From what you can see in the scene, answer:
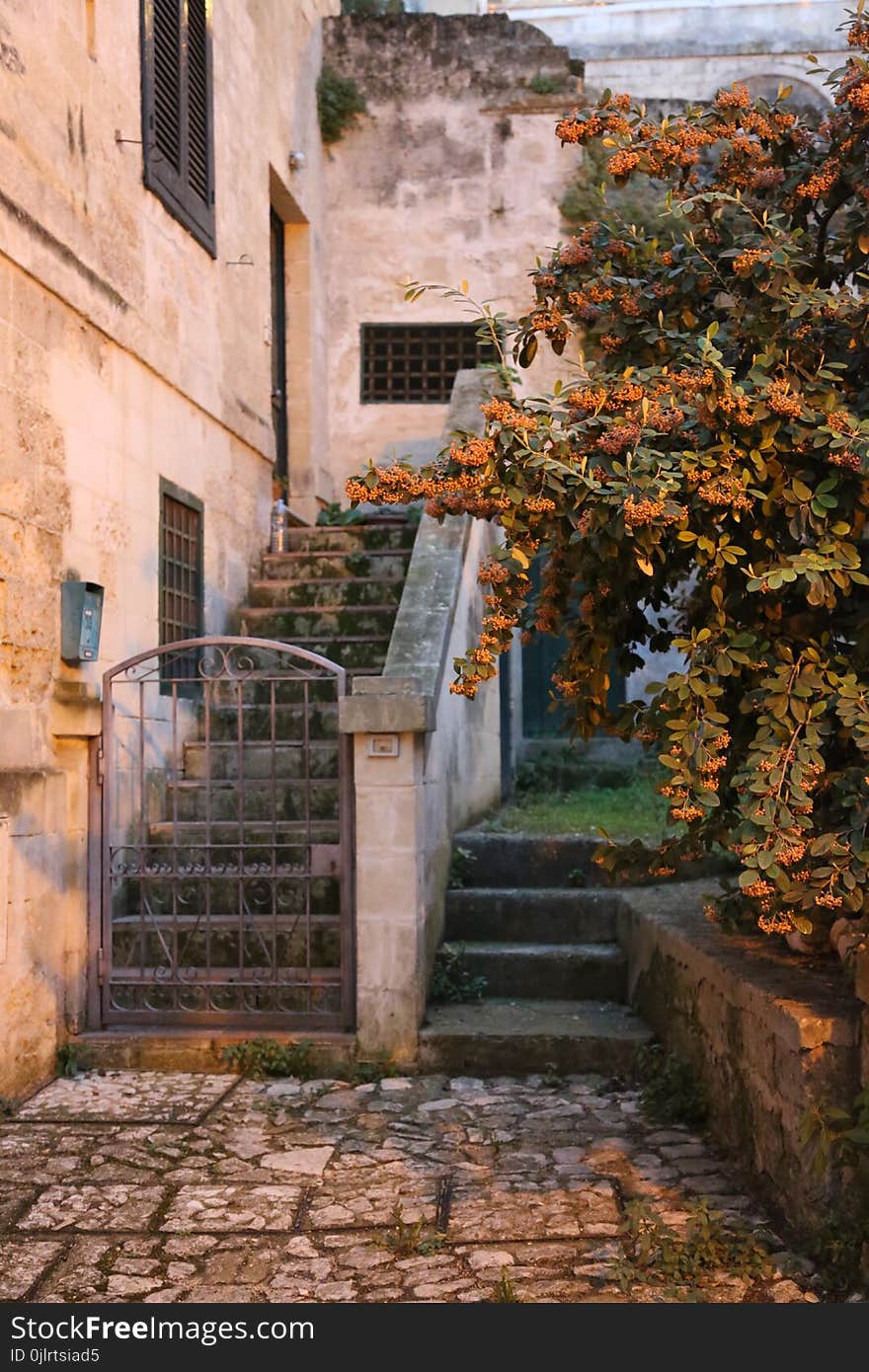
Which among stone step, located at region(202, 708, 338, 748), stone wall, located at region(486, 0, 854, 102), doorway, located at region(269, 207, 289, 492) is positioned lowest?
stone step, located at region(202, 708, 338, 748)

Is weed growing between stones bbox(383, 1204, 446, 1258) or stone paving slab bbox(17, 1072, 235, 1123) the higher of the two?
stone paving slab bbox(17, 1072, 235, 1123)

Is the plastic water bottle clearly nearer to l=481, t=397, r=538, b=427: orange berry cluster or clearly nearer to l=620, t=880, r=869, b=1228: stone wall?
l=620, t=880, r=869, b=1228: stone wall

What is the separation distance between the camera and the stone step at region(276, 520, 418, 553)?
9359mm

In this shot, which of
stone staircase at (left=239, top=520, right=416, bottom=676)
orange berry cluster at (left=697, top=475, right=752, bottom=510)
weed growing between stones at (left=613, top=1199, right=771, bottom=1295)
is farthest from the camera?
stone staircase at (left=239, top=520, right=416, bottom=676)

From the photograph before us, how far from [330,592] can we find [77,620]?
3.18m

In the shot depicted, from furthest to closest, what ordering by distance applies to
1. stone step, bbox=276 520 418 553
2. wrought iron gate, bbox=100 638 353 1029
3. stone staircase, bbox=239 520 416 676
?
stone step, bbox=276 520 418 553 < stone staircase, bbox=239 520 416 676 < wrought iron gate, bbox=100 638 353 1029

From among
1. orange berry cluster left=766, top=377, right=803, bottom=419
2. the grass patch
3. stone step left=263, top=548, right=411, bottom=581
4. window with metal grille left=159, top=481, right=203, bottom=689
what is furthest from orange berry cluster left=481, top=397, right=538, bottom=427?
stone step left=263, top=548, right=411, bottom=581

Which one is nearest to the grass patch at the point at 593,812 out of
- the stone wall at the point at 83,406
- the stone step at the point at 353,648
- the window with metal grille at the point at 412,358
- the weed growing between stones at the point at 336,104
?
the stone step at the point at 353,648

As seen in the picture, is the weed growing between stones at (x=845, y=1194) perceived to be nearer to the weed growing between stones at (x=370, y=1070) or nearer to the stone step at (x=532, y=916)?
the weed growing between stones at (x=370, y=1070)

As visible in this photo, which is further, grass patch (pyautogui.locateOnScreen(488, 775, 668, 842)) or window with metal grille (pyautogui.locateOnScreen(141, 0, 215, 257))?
grass patch (pyautogui.locateOnScreen(488, 775, 668, 842))

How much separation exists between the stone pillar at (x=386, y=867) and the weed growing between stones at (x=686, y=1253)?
1867 millimetres

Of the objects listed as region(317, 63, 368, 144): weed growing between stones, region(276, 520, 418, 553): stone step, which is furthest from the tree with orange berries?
region(317, 63, 368, 144): weed growing between stones

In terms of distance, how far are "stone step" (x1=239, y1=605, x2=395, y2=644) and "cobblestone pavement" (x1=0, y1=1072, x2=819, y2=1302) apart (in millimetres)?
3479

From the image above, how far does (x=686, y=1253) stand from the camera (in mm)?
3631
